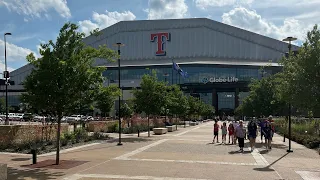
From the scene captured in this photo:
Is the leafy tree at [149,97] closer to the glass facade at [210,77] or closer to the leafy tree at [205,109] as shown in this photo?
the leafy tree at [205,109]

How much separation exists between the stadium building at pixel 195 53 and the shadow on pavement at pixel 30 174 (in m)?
103

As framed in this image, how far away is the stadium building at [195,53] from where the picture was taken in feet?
382

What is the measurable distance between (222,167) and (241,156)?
148 inches

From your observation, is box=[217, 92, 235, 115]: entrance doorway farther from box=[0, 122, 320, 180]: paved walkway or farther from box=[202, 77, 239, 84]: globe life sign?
box=[0, 122, 320, 180]: paved walkway

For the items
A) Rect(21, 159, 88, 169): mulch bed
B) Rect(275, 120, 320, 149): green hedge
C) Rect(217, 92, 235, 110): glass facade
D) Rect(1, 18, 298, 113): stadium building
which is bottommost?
Rect(21, 159, 88, 169): mulch bed

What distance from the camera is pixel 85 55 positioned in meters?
14.5

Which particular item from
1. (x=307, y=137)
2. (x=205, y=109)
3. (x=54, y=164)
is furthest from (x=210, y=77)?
(x=54, y=164)

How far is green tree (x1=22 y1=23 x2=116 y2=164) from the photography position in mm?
13273

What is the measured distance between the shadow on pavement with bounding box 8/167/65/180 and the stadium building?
103 metres

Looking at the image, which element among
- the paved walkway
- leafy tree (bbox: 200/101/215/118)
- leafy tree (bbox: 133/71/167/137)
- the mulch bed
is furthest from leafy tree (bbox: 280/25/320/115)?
leafy tree (bbox: 200/101/215/118)

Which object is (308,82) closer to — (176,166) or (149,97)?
(176,166)

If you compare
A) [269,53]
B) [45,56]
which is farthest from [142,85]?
[269,53]

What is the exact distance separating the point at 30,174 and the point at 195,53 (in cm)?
12399

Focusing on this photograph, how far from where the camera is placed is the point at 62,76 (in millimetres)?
13352
